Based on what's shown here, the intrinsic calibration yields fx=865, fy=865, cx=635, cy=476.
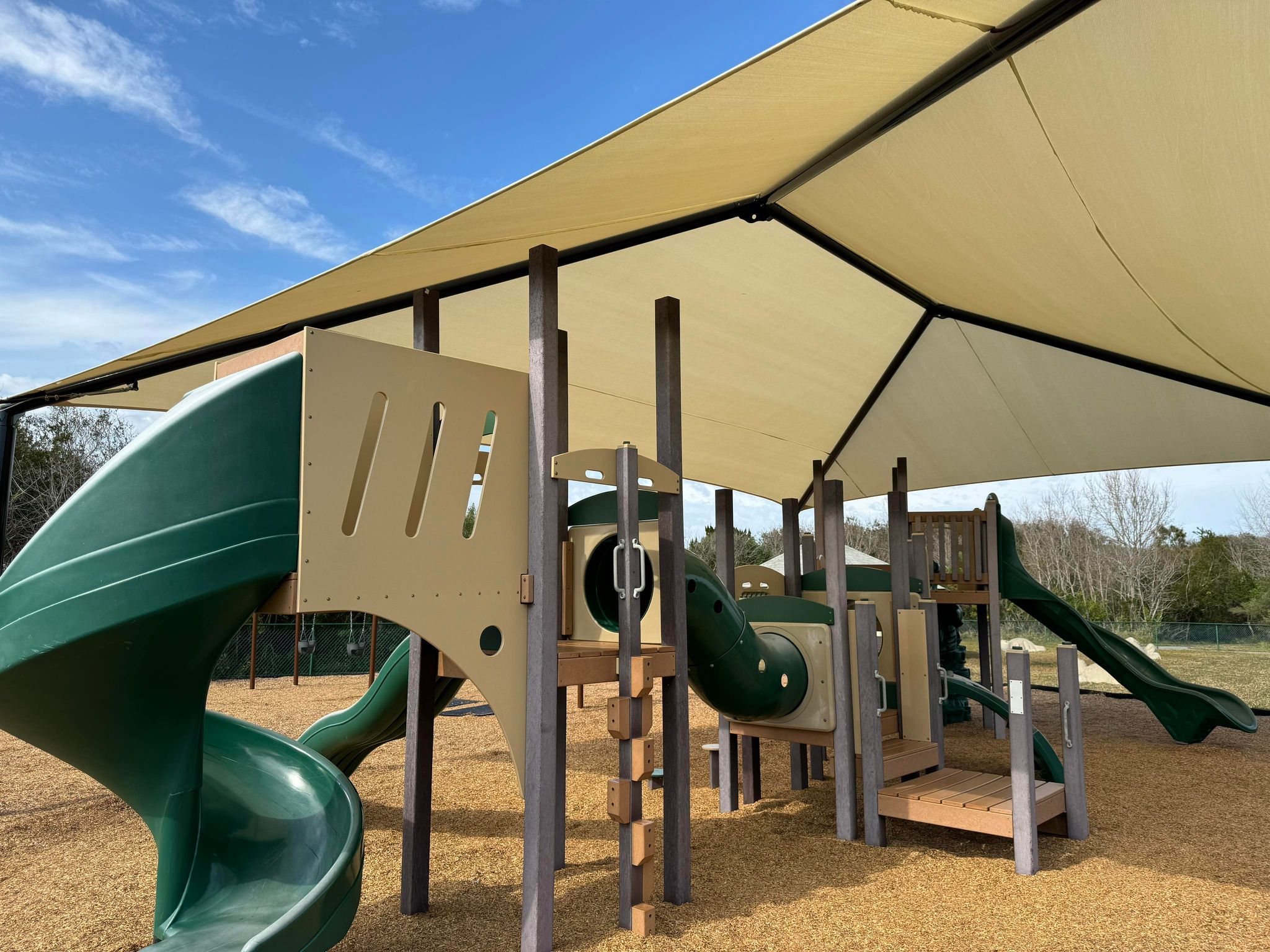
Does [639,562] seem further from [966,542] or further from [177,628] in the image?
[966,542]

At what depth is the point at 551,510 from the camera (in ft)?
12.2

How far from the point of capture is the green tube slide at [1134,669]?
8.62 metres

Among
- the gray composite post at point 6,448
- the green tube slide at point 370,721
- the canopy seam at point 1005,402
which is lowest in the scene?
the green tube slide at point 370,721

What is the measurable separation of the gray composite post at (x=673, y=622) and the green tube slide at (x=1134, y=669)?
559 cm

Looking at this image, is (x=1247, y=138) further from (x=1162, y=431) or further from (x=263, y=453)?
(x=1162, y=431)

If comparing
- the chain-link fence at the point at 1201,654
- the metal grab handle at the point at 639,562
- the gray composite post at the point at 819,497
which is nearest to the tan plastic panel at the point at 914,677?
the gray composite post at the point at 819,497

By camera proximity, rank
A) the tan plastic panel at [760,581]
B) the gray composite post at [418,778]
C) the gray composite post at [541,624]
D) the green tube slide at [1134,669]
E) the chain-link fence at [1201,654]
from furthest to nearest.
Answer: the chain-link fence at [1201,654], the green tube slide at [1134,669], the tan plastic panel at [760,581], the gray composite post at [418,778], the gray composite post at [541,624]

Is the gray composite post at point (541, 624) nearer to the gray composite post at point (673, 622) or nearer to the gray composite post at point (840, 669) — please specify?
the gray composite post at point (673, 622)

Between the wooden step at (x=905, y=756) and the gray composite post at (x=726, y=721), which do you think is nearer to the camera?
the wooden step at (x=905, y=756)

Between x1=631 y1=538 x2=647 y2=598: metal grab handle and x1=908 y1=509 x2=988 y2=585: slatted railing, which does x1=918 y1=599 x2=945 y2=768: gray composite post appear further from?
x1=908 y1=509 x2=988 y2=585: slatted railing

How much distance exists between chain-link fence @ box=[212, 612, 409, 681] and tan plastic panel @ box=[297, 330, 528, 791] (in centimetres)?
1405

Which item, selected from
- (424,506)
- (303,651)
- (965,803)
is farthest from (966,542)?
(303,651)

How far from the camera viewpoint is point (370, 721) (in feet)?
18.6

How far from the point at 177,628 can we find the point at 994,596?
7990mm
